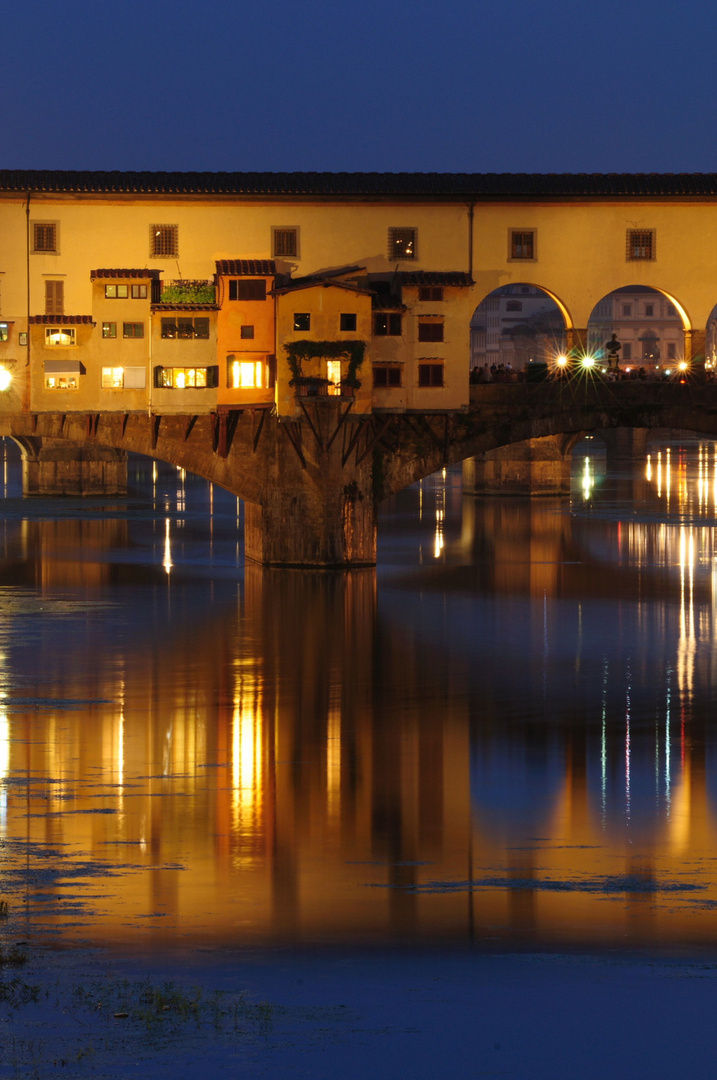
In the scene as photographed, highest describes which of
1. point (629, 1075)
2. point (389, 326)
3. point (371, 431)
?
point (389, 326)

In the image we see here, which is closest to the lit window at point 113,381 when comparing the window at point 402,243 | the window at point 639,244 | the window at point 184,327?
the window at point 184,327

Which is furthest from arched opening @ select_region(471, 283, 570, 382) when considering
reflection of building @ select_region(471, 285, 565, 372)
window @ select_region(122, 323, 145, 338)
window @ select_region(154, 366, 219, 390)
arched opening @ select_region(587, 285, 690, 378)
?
window @ select_region(122, 323, 145, 338)

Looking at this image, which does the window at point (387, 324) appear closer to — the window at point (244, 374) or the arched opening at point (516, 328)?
the window at point (244, 374)

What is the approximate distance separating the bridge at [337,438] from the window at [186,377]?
3.58ft

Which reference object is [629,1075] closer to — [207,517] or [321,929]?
[321,929]

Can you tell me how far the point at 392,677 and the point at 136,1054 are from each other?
809 inches

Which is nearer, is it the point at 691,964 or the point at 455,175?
the point at 691,964

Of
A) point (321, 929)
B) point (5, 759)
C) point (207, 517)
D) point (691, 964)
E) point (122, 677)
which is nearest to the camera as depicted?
point (691, 964)

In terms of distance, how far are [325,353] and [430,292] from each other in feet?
12.9

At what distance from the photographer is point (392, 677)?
105 feet

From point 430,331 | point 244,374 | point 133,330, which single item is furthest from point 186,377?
point 430,331

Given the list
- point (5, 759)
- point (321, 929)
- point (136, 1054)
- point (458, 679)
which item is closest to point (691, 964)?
point (321, 929)

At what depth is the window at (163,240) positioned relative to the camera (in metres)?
44.5

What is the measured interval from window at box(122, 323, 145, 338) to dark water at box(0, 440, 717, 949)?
8.02 metres
